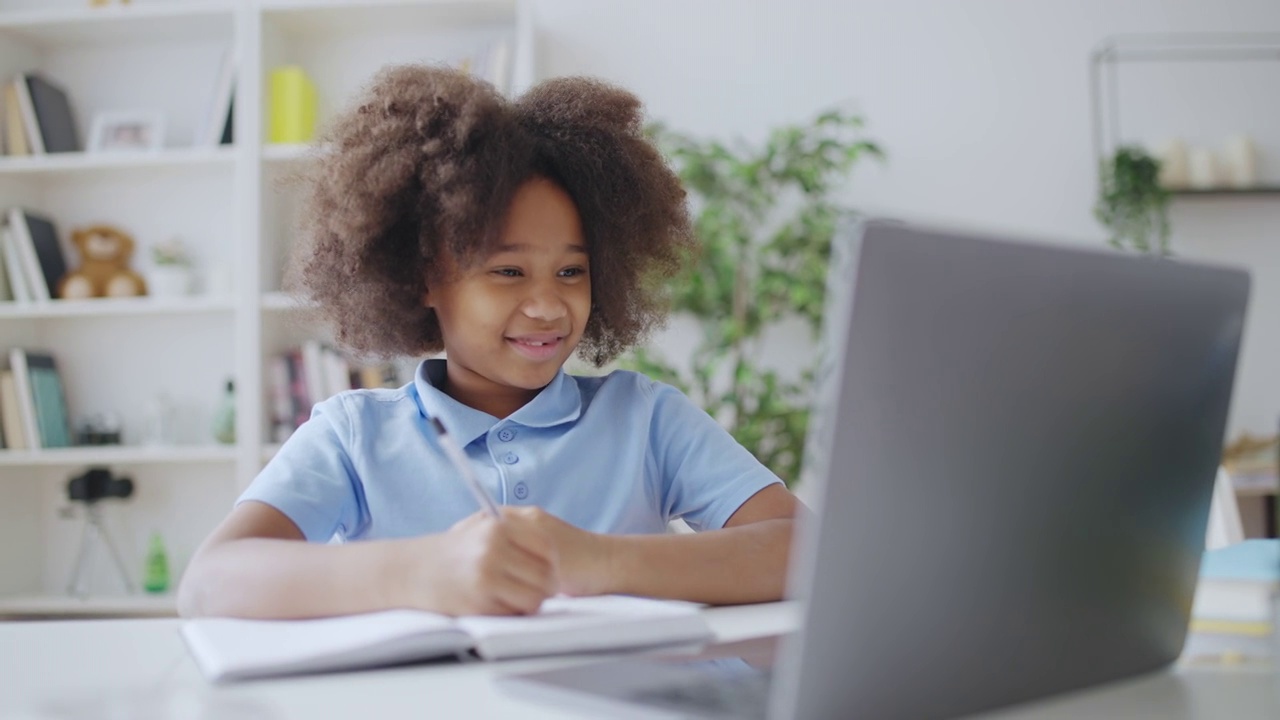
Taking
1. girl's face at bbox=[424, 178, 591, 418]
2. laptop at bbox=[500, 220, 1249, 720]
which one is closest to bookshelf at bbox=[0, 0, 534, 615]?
girl's face at bbox=[424, 178, 591, 418]

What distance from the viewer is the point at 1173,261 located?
1.87ft

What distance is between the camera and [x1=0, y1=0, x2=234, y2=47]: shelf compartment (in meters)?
3.27

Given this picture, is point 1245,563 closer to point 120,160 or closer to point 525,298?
point 525,298

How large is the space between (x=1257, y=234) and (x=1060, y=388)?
328cm

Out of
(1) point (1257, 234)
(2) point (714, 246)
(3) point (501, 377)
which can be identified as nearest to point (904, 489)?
(3) point (501, 377)

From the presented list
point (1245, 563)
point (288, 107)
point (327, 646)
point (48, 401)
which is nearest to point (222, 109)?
point (288, 107)

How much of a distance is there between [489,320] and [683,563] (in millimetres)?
391

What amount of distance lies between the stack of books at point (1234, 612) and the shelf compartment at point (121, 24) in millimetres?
3072

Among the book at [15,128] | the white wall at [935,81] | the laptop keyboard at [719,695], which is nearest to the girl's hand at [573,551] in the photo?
the laptop keyboard at [719,695]

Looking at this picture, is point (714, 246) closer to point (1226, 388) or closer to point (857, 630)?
point (1226, 388)

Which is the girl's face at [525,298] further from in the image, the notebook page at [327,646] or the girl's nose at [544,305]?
the notebook page at [327,646]

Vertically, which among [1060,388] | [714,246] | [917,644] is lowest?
[917,644]

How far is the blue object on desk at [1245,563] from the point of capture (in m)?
0.77

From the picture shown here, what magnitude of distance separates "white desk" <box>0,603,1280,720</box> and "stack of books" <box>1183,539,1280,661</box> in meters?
0.06
